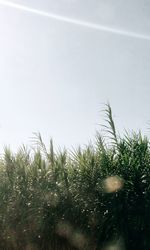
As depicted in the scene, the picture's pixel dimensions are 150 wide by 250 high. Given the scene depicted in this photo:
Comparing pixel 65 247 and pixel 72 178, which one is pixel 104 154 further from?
pixel 65 247

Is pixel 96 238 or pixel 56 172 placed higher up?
pixel 56 172

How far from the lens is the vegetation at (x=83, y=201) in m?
9.56

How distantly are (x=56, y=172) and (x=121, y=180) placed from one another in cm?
160

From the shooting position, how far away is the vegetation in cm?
956

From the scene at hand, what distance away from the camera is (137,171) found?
10031 mm

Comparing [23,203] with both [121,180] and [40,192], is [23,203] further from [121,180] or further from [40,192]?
[121,180]

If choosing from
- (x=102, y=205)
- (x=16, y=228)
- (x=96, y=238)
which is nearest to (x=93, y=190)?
(x=102, y=205)

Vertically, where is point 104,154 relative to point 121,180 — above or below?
above

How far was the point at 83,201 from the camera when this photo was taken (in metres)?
9.95

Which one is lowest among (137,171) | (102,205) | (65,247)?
(65,247)

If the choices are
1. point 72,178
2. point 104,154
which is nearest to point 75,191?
point 72,178

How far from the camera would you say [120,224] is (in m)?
9.50

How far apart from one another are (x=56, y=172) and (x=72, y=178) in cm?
43

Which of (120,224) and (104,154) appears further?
(104,154)
